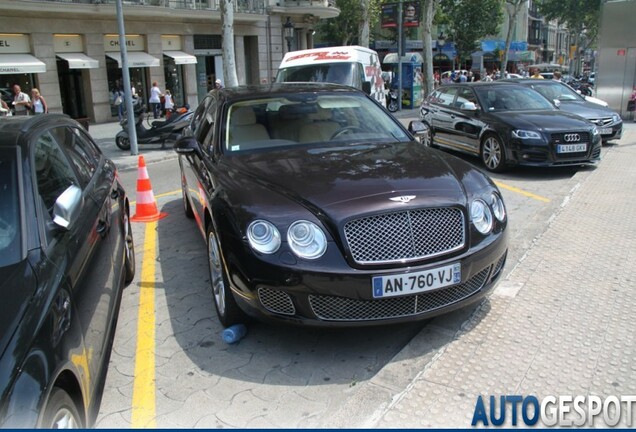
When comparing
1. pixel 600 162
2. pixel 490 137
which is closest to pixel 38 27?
pixel 490 137

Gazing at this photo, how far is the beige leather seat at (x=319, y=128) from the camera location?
4.73 meters

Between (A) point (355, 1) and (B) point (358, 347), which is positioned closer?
(B) point (358, 347)

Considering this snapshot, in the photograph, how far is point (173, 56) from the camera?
84.2 ft

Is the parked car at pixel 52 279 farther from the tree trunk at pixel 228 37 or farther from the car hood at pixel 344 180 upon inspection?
the tree trunk at pixel 228 37

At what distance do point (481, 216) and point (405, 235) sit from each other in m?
0.68

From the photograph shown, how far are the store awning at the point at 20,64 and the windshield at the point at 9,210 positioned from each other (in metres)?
19.7

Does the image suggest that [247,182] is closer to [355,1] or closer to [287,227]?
[287,227]

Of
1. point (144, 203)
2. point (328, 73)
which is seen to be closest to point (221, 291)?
point (144, 203)

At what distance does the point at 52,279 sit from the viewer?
8.20 ft

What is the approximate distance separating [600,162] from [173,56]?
810 inches

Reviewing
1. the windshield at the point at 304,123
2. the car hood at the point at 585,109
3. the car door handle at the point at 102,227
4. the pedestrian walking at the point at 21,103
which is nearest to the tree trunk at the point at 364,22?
the car hood at the point at 585,109

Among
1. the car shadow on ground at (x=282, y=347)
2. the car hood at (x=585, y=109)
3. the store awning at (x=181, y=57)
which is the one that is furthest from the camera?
the store awning at (x=181, y=57)

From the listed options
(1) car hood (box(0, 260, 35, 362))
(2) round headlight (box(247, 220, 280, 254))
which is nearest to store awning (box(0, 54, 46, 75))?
(2) round headlight (box(247, 220, 280, 254))

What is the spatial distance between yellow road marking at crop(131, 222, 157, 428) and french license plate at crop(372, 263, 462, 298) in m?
1.44
